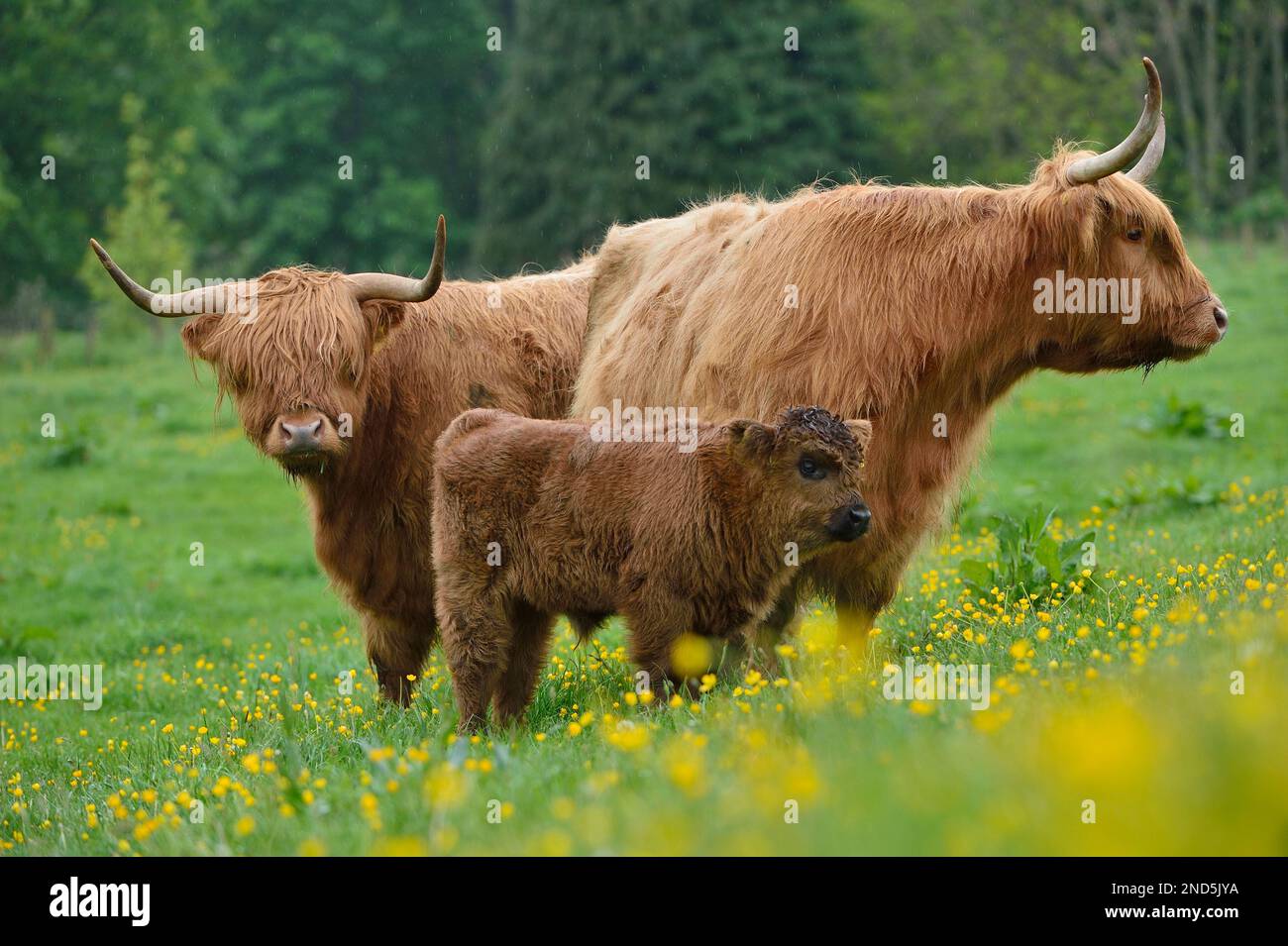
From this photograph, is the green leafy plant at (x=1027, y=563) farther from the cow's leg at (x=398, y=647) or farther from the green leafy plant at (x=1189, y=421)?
the green leafy plant at (x=1189, y=421)

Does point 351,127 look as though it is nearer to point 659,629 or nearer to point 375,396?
point 375,396

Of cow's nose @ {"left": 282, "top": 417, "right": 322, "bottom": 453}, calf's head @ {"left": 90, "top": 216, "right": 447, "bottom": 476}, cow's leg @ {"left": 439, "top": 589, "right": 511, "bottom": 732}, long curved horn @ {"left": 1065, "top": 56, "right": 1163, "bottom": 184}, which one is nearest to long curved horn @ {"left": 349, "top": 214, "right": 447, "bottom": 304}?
calf's head @ {"left": 90, "top": 216, "right": 447, "bottom": 476}

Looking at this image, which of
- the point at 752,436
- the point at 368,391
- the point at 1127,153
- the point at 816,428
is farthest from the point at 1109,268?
the point at 368,391

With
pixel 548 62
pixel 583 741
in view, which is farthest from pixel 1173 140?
pixel 583 741

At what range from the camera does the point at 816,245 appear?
6.00 meters

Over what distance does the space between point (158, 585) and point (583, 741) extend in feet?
27.3

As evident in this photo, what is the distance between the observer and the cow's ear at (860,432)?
5.22 meters

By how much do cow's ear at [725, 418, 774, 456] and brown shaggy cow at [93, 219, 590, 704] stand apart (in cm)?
182

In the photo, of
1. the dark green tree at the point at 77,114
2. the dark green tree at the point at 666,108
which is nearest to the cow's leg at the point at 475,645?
the dark green tree at the point at 666,108

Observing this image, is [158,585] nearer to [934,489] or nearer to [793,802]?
[934,489]

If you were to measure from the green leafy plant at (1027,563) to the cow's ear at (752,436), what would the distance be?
1987mm

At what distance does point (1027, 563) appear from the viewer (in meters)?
6.73
